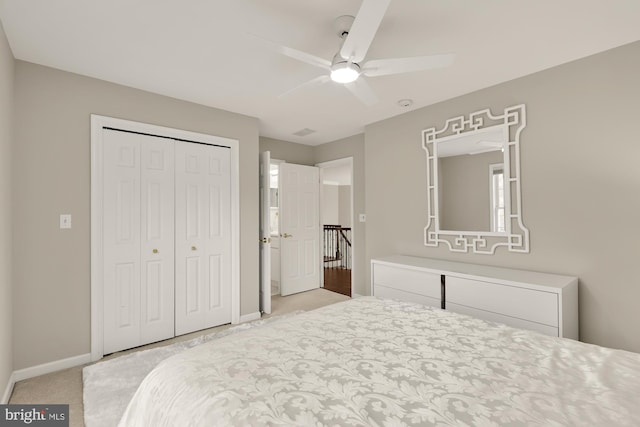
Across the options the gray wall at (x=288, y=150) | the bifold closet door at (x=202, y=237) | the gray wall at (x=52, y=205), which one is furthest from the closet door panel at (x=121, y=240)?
the gray wall at (x=288, y=150)

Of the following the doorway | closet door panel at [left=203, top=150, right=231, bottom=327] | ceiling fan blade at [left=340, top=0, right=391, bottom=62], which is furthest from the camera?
the doorway

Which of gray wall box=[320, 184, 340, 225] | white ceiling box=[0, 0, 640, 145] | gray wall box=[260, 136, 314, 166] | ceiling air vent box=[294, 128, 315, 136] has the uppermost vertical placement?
ceiling air vent box=[294, 128, 315, 136]

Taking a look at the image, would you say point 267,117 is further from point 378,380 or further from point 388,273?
point 378,380

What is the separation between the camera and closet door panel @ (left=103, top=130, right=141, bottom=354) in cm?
270

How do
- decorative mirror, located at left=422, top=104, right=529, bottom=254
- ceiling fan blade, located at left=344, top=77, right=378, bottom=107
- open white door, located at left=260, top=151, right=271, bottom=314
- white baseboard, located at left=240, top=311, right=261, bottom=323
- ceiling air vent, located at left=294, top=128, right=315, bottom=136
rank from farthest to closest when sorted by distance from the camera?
ceiling air vent, located at left=294, top=128, right=315, bottom=136 → open white door, located at left=260, top=151, right=271, bottom=314 → white baseboard, located at left=240, top=311, right=261, bottom=323 → decorative mirror, located at left=422, top=104, right=529, bottom=254 → ceiling fan blade, located at left=344, top=77, right=378, bottom=107

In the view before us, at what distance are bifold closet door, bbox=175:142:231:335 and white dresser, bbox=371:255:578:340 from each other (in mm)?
1805

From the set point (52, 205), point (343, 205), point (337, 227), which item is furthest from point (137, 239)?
point (343, 205)

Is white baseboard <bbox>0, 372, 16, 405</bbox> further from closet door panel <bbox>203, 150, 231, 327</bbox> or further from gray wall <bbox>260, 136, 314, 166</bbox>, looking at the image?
gray wall <bbox>260, 136, 314, 166</bbox>

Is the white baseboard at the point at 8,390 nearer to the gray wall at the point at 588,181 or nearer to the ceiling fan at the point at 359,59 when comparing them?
the ceiling fan at the point at 359,59

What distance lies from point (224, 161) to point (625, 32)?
3502 millimetres

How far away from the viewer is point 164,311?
9.91 ft

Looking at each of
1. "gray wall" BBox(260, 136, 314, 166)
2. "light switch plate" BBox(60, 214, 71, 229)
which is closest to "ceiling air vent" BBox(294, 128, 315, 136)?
"gray wall" BBox(260, 136, 314, 166)

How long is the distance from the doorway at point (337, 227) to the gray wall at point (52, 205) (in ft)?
10.3

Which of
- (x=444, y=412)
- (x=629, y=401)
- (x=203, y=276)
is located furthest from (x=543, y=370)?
(x=203, y=276)
